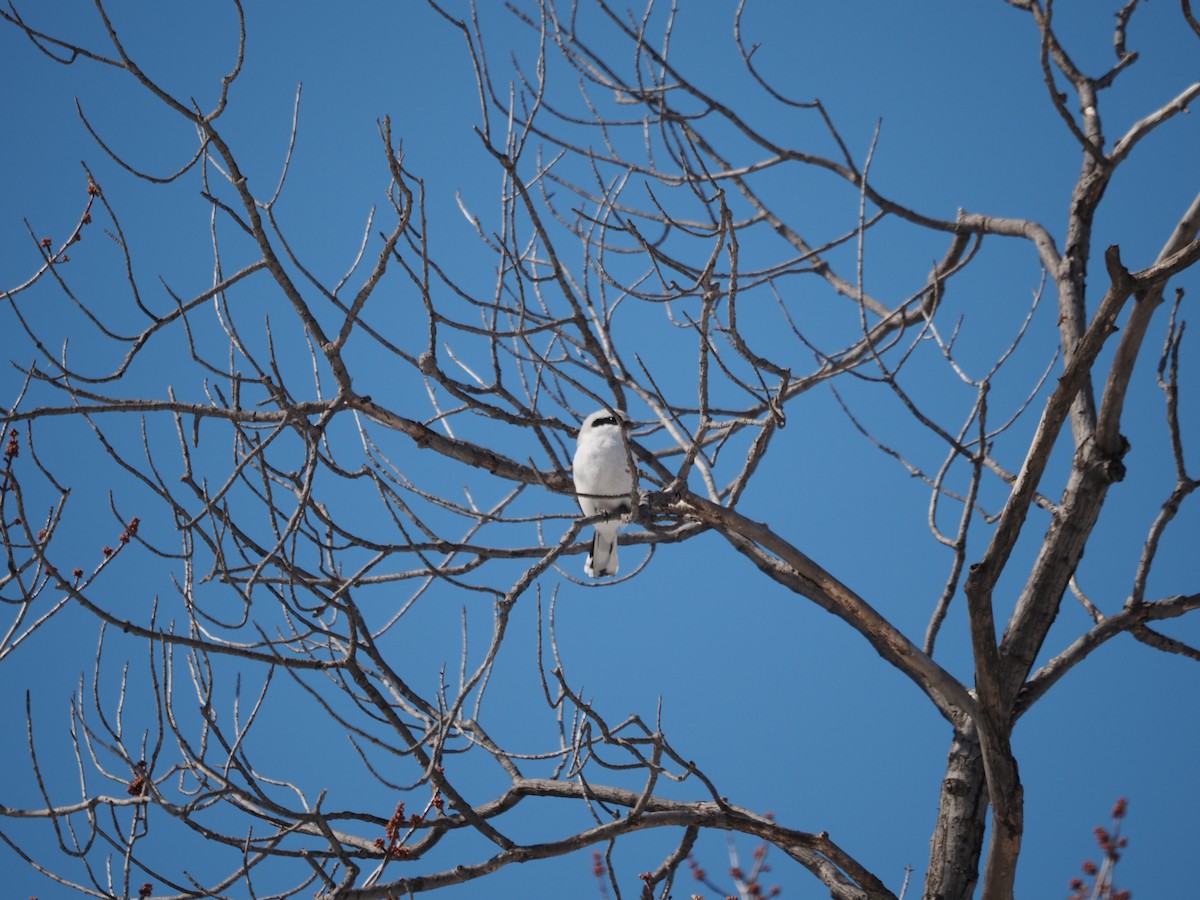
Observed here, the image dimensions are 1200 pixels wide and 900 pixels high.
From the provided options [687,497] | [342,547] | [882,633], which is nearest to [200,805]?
[342,547]

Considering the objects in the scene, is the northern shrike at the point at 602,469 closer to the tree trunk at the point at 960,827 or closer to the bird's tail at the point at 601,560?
the bird's tail at the point at 601,560

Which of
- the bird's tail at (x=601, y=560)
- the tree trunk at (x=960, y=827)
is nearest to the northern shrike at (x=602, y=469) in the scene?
the bird's tail at (x=601, y=560)

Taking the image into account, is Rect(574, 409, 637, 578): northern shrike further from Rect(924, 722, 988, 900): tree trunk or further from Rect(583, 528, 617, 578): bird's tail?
Rect(924, 722, 988, 900): tree trunk

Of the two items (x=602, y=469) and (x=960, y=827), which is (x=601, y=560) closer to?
(x=602, y=469)

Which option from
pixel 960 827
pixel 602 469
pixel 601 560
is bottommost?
pixel 960 827

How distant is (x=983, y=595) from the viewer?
2824mm

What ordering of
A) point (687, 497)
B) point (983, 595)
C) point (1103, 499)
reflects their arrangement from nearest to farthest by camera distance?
point (983, 595)
point (687, 497)
point (1103, 499)

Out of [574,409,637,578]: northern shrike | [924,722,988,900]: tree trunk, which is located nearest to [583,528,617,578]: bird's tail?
[574,409,637,578]: northern shrike

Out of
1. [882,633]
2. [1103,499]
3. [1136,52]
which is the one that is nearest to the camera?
[882,633]

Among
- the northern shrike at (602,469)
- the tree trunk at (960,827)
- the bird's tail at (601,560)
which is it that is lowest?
the tree trunk at (960,827)

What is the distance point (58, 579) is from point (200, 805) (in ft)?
2.41

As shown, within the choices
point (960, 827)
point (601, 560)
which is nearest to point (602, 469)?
point (601, 560)

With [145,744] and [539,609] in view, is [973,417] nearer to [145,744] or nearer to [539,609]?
[539,609]

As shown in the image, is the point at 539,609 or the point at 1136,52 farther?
the point at 1136,52
